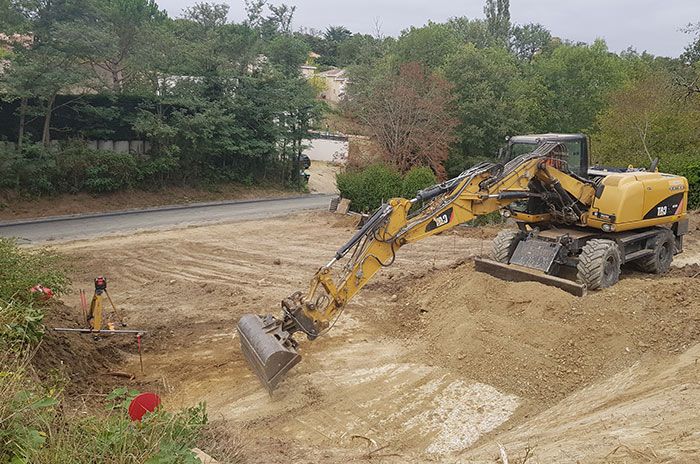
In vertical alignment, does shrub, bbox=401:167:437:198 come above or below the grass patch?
above

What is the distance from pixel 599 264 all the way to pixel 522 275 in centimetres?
118

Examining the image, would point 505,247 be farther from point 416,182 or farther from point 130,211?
point 130,211

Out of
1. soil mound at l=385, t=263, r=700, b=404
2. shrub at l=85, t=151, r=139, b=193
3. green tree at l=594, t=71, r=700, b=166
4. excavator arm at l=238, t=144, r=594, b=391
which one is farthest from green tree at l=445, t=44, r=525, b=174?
soil mound at l=385, t=263, r=700, b=404

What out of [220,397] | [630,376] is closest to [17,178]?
[220,397]

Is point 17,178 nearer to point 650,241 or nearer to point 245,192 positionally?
point 245,192

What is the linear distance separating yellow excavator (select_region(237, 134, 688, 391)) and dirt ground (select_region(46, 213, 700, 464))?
57cm

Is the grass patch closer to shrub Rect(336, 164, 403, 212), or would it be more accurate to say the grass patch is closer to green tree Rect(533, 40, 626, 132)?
shrub Rect(336, 164, 403, 212)

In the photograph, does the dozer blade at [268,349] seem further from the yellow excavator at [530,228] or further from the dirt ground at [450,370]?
the dirt ground at [450,370]

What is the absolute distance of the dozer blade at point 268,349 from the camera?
682 cm

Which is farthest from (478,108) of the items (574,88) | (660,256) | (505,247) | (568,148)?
(505,247)

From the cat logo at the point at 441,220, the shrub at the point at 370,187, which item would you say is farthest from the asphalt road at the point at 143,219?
the cat logo at the point at 441,220

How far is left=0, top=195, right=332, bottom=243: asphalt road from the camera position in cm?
1727

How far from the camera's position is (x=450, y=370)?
25.6 ft

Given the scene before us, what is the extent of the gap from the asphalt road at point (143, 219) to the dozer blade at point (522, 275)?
436 inches
